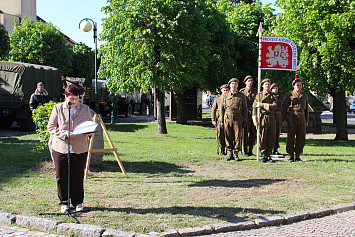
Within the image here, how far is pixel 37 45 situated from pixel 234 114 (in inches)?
1207

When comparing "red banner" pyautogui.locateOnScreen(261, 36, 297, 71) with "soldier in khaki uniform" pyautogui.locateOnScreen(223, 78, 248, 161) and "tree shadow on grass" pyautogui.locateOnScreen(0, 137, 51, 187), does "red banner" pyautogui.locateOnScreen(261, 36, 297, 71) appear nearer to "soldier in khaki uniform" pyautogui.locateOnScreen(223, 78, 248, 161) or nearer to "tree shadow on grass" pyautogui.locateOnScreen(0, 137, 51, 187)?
"soldier in khaki uniform" pyautogui.locateOnScreen(223, 78, 248, 161)

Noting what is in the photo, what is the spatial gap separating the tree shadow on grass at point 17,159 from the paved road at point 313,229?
4681 millimetres

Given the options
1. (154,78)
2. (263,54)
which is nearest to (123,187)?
(263,54)

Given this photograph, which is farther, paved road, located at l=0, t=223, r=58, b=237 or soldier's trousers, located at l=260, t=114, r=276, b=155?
soldier's trousers, located at l=260, t=114, r=276, b=155

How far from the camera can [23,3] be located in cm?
5703

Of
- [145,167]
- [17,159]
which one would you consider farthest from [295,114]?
[17,159]

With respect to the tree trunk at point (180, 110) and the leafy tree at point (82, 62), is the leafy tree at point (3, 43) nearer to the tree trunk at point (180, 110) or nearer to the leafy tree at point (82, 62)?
the tree trunk at point (180, 110)

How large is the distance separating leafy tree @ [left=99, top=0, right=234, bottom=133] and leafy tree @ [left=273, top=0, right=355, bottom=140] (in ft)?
11.5

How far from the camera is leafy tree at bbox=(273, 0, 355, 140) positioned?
48.7 feet

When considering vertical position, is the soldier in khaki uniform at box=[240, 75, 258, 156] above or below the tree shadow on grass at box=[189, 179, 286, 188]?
above

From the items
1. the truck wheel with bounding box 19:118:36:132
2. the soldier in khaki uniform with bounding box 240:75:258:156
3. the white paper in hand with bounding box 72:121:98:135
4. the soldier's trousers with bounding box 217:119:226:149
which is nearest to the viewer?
the white paper in hand with bounding box 72:121:98:135

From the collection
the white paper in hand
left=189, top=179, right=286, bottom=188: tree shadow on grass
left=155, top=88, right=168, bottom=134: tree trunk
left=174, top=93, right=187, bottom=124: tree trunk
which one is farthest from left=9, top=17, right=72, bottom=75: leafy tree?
the white paper in hand

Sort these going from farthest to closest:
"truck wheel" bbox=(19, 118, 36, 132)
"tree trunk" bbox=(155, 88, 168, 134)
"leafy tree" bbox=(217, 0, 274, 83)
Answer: "leafy tree" bbox=(217, 0, 274, 83) < "truck wheel" bbox=(19, 118, 36, 132) < "tree trunk" bbox=(155, 88, 168, 134)

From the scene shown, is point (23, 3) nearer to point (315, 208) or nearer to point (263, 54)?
point (263, 54)
